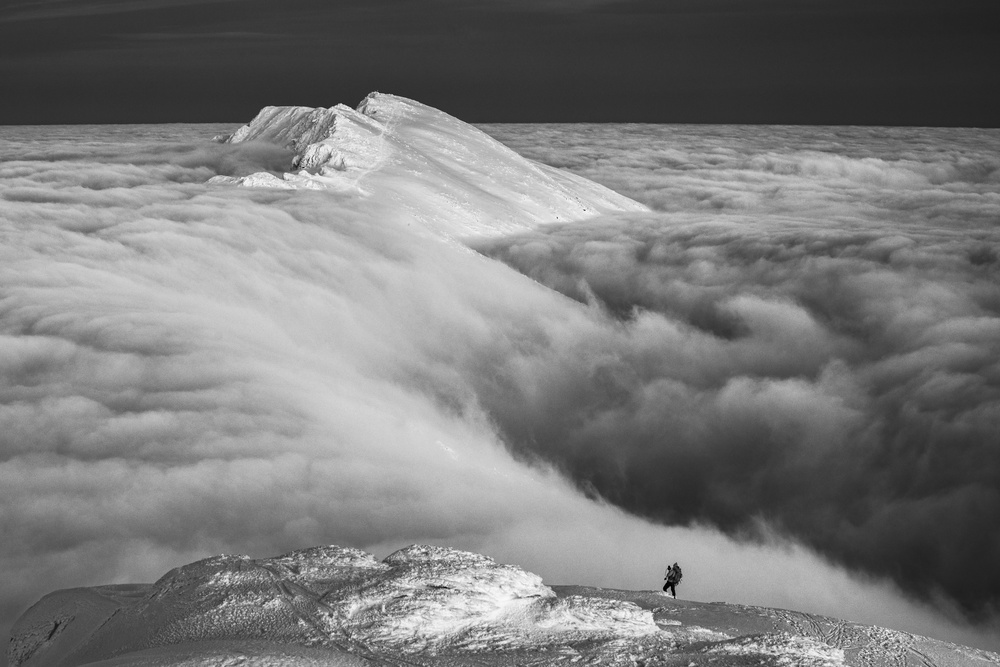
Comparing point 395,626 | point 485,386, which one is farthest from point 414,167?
point 395,626

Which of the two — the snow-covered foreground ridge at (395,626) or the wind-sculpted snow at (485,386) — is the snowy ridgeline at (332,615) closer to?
the snow-covered foreground ridge at (395,626)

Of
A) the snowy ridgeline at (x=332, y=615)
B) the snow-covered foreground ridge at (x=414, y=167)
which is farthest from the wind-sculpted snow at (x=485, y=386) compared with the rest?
the snowy ridgeline at (x=332, y=615)

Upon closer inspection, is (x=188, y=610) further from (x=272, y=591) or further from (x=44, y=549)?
(x=44, y=549)

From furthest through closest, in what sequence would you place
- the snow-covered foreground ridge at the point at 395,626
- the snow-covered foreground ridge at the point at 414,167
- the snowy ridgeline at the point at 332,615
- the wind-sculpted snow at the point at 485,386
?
the snow-covered foreground ridge at the point at 414,167 < the wind-sculpted snow at the point at 485,386 < the snowy ridgeline at the point at 332,615 < the snow-covered foreground ridge at the point at 395,626

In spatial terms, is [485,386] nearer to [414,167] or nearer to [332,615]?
[414,167]

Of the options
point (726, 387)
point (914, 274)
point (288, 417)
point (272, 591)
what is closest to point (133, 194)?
→ point (288, 417)

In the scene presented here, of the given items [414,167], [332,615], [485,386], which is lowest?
[485,386]
